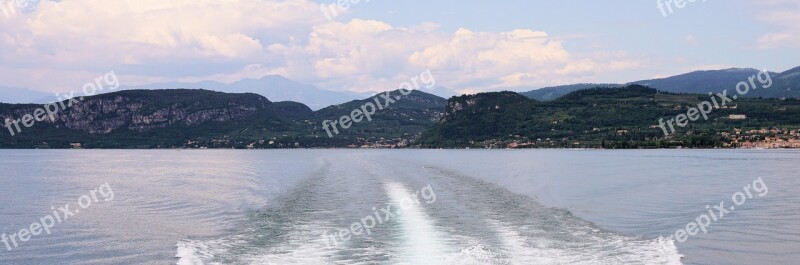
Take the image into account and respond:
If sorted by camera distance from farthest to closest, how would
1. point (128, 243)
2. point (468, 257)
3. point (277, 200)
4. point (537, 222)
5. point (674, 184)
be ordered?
point (674, 184), point (277, 200), point (537, 222), point (128, 243), point (468, 257)

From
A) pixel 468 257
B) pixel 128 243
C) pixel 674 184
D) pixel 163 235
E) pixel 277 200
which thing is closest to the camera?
pixel 468 257

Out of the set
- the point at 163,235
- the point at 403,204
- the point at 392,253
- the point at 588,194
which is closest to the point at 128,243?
the point at 163,235

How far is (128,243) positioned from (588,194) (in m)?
31.0

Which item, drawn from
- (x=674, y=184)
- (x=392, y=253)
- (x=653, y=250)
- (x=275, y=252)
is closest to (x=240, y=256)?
(x=275, y=252)

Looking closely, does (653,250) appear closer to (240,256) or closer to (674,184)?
(240,256)

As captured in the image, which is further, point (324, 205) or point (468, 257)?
point (324, 205)

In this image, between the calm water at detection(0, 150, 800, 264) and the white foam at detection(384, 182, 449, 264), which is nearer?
the white foam at detection(384, 182, 449, 264)

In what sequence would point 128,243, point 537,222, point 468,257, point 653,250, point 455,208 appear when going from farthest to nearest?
point 455,208 < point 537,222 < point 128,243 < point 653,250 < point 468,257

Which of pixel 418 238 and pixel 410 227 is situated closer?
pixel 418 238

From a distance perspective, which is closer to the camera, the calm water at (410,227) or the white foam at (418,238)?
the white foam at (418,238)

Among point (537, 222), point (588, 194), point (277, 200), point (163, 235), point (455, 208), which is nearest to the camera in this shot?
point (163, 235)

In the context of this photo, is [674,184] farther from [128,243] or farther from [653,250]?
[128,243]

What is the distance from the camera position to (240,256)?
21078 mm

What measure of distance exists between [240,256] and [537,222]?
43.9 feet
